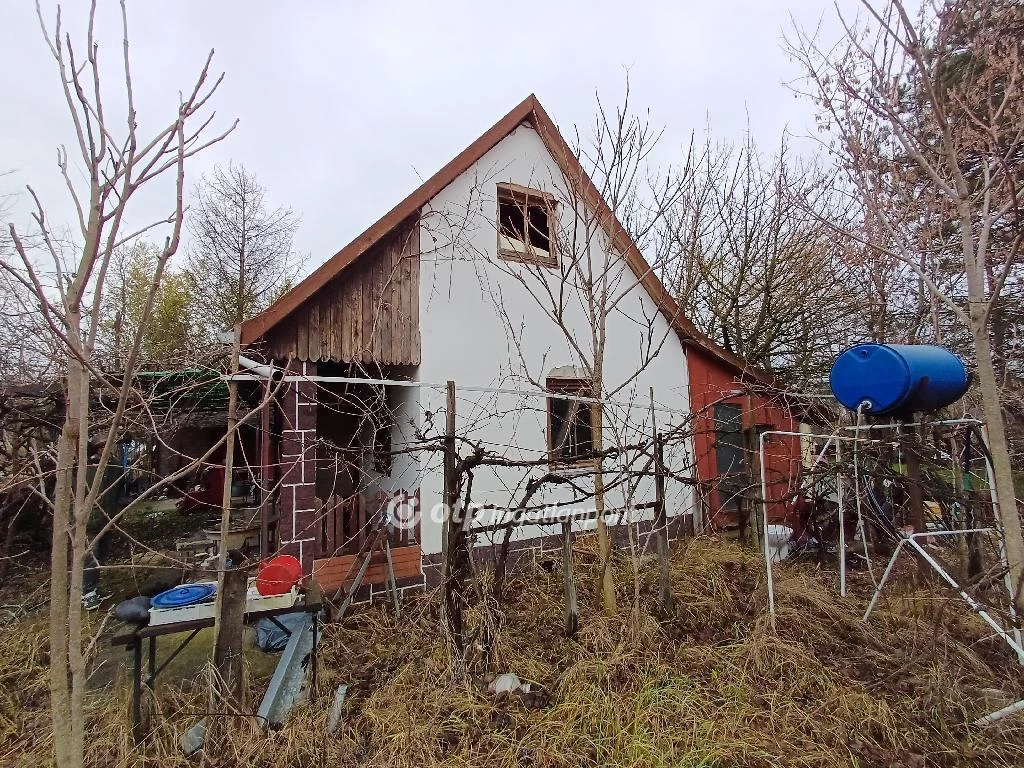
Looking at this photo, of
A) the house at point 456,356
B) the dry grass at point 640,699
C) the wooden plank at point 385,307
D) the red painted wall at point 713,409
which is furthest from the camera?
the red painted wall at point 713,409

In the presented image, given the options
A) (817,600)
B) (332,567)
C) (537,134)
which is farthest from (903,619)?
(537,134)

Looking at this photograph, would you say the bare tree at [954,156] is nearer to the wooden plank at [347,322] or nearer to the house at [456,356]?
the house at [456,356]

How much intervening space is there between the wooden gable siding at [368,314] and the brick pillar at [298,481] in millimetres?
509

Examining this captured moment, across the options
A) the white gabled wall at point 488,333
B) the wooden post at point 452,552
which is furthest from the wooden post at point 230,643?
the white gabled wall at point 488,333

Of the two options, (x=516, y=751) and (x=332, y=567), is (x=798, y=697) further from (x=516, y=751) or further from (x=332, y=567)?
(x=332, y=567)

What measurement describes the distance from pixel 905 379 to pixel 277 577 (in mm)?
A: 5313

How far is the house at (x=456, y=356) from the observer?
5.33 m

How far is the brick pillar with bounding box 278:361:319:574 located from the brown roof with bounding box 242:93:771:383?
0.78 meters

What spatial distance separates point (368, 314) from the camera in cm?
591

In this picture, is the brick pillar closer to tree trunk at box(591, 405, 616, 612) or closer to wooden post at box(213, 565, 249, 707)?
wooden post at box(213, 565, 249, 707)

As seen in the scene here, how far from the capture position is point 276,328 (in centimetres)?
543

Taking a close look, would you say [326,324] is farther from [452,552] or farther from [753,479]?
[753,479]

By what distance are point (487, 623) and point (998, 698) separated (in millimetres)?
3302

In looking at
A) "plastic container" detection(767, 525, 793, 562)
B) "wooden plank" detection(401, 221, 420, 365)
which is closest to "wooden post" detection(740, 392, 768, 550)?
"plastic container" detection(767, 525, 793, 562)
